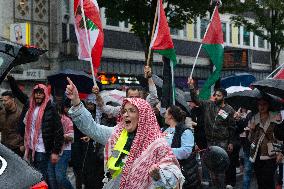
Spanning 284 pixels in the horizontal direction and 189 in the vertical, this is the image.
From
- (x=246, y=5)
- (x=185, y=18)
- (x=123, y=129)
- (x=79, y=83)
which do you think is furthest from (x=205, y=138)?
(x=246, y=5)

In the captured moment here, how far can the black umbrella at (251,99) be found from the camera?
412 inches

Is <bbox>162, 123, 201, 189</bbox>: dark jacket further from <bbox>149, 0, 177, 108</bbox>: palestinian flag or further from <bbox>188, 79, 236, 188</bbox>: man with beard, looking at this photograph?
<bbox>188, 79, 236, 188</bbox>: man with beard

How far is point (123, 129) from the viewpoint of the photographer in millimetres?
6340

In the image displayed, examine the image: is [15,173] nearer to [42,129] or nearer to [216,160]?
[216,160]

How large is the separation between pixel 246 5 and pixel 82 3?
22.0 metres

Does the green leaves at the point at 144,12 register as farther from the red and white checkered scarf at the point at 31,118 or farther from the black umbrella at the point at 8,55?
the black umbrella at the point at 8,55

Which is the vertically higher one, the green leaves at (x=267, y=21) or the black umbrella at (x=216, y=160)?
the green leaves at (x=267, y=21)

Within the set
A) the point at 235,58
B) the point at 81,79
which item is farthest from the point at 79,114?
the point at 235,58

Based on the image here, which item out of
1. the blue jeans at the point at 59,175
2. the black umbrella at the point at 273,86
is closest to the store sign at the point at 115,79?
the blue jeans at the point at 59,175

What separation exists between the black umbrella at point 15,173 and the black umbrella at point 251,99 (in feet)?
21.0

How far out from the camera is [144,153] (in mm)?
6000

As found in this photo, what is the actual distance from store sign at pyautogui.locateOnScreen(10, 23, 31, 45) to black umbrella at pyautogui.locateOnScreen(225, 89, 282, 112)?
569 inches

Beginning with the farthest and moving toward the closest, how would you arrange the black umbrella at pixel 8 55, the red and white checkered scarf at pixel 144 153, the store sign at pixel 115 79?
the store sign at pixel 115 79, the black umbrella at pixel 8 55, the red and white checkered scarf at pixel 144 153

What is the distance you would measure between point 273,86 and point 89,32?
264 cm
